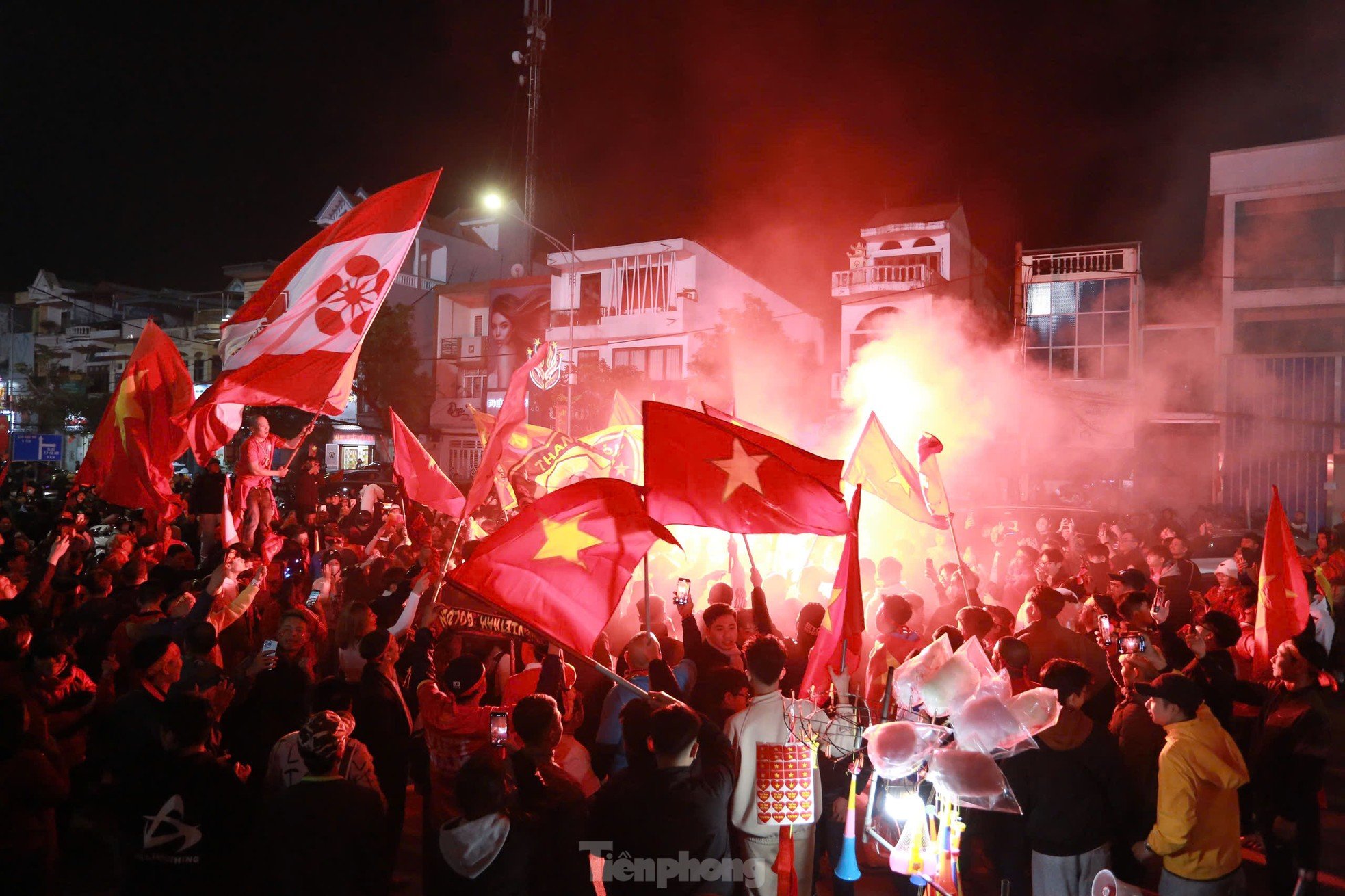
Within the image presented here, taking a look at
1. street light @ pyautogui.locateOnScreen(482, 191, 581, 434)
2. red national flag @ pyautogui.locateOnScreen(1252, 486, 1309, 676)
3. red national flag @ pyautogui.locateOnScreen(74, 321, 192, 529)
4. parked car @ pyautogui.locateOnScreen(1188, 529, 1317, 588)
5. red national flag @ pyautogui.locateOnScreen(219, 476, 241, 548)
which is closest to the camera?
red national flag @ pyautogui.locateOnScreen(1252, 486, 1309, 676)

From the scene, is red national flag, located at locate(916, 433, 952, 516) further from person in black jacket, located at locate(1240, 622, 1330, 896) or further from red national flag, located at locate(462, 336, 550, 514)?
red national flag, located at locate(462, 336, 550, 514)

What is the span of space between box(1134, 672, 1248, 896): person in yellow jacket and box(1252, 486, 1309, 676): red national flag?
9.15ft

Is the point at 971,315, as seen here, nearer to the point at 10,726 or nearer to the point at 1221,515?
the point at 1221,515

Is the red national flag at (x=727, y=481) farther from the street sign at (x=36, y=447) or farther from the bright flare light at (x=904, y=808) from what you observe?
the street sign at (x=36, y=447)

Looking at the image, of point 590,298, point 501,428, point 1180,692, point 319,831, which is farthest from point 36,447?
point 1180,692

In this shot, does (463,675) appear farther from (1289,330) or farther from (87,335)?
(87,335)

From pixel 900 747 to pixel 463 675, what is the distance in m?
2.14

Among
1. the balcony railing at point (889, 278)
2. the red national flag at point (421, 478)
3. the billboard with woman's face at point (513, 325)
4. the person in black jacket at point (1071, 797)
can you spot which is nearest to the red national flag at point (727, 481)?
the person in black jacket at point (1071, 797)

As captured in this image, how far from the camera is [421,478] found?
9664mm

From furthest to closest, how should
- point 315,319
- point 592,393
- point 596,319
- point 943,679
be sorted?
point 596,319 < point 592,393 < point 315,319 < point 943,679

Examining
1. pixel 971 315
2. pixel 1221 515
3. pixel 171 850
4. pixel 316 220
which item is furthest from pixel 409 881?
pixel 316 220

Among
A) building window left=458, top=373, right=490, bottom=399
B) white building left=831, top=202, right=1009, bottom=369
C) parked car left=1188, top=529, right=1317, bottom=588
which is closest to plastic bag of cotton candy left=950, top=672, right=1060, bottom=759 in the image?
parked car left=1188, top=529, right=1317, bottom=588

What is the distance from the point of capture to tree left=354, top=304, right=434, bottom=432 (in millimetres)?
34438

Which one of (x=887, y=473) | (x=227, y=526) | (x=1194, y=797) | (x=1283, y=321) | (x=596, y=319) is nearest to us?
(x=1194, y=797)
